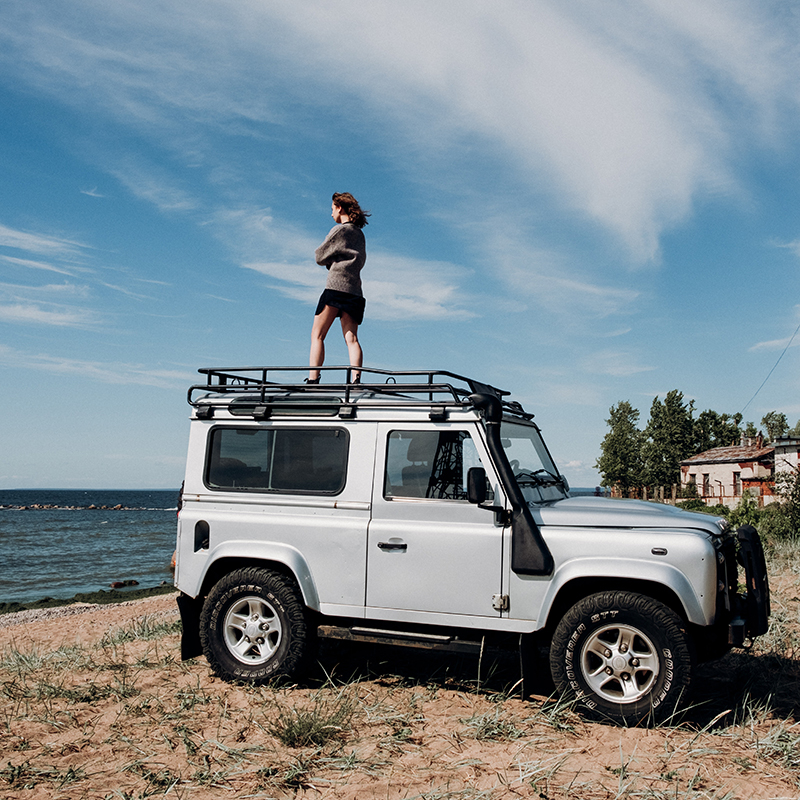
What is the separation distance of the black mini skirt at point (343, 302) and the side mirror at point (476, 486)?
3.00 metres

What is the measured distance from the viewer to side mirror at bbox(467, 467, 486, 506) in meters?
5.29

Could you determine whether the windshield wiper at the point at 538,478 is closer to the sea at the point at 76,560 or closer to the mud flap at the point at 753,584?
the mud flap at the point at 753,584

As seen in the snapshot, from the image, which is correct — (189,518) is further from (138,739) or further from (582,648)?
(582,648)

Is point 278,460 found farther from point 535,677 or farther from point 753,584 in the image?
point 753,584

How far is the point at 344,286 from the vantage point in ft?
25.3

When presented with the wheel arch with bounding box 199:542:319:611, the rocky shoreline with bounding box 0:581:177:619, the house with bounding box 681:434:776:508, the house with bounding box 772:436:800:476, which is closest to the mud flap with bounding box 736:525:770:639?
the wheel arch with bounding box 199:542:319:611

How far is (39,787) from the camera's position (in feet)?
14.0

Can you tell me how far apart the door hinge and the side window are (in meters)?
0.80

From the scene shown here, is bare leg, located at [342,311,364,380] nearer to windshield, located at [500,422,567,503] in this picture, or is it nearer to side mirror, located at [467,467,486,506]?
windshield, located at [500,422,567,503]

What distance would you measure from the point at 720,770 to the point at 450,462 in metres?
2.74

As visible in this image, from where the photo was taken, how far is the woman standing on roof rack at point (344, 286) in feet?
25.2

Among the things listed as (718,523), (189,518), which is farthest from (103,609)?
(718,523)

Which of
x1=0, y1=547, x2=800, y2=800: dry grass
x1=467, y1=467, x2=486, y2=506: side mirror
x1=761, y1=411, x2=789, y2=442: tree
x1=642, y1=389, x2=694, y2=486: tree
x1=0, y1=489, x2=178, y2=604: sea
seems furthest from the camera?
x1=761, y1=411, x2=789, y2=442: tree

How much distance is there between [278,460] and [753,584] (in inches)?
155
